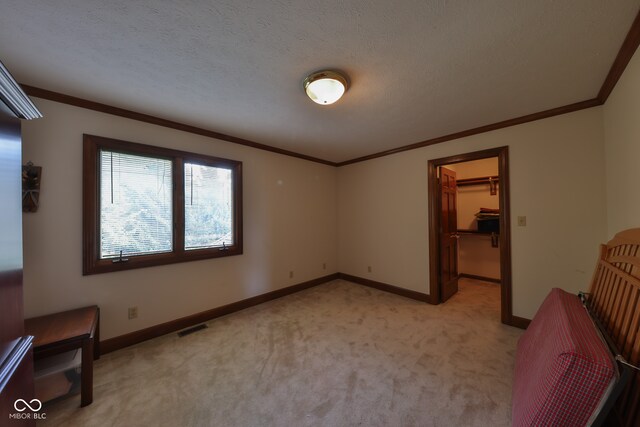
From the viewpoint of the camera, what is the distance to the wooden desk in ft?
5.06

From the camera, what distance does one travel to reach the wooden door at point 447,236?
3.37 m

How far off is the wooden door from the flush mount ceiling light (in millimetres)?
2326

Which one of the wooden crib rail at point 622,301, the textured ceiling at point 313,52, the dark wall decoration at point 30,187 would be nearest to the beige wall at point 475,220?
the textured ceiling at point 313,52

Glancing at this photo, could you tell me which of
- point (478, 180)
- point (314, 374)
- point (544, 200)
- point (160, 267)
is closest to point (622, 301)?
point (544, 200)

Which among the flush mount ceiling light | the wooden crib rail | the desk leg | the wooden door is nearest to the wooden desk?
the desk leg

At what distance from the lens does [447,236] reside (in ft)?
11.6

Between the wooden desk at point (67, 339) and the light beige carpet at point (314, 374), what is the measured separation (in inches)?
7.3

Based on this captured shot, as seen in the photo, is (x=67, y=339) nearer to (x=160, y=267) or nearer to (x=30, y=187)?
(x=160, y=267)

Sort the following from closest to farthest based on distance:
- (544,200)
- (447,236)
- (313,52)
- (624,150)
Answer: (313,52) < (624,150) < (544,200) < (447,236)

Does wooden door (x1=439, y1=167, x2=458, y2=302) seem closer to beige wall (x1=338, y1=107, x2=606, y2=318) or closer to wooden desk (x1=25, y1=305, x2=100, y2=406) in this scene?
beige wall (x1=338, y1=107, x2=606, y2=318)

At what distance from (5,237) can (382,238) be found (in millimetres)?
3858

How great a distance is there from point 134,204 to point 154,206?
0.57ft

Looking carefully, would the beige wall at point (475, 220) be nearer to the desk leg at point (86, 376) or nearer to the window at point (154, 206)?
Result: the window at point (154, 206)

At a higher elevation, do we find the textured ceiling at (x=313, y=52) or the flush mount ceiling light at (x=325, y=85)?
the textured ceiling at (x=313, y=52)
